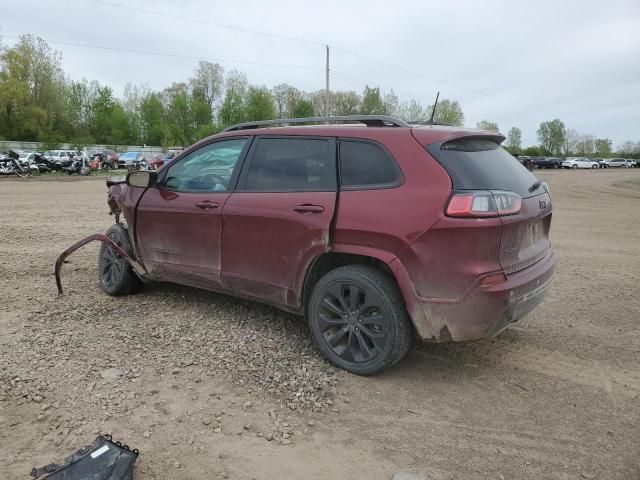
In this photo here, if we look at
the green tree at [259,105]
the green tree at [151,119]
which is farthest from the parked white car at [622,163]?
the green tree at [151,119]

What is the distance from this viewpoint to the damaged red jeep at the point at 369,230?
122 inches

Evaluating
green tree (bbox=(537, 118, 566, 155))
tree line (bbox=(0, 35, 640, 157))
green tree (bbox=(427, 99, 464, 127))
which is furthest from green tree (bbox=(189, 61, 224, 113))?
green tree (bbox=(537, 118, 566, 155))

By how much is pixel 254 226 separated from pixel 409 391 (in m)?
1.60

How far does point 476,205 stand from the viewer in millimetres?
3035

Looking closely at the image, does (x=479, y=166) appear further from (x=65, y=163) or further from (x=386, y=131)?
(x=65, y=163)

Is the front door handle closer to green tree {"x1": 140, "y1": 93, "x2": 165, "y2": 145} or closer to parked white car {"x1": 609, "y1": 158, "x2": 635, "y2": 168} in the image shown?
green tree {"x1": 140, "y1": 93, "x2": 165, "y2": 145}

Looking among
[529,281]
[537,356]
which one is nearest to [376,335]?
[529,281]

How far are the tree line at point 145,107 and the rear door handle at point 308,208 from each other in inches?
2278

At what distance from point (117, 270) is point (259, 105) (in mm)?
74705

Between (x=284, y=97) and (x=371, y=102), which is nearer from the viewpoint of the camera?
(x=371, y=102)

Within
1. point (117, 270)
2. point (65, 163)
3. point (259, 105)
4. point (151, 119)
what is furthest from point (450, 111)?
point (117, 270)

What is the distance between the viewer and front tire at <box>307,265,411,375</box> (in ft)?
10.8

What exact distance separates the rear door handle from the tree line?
57.9 metres

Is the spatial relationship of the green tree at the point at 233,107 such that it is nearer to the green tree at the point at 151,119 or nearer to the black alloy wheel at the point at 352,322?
the green tree at the point at 151,119
